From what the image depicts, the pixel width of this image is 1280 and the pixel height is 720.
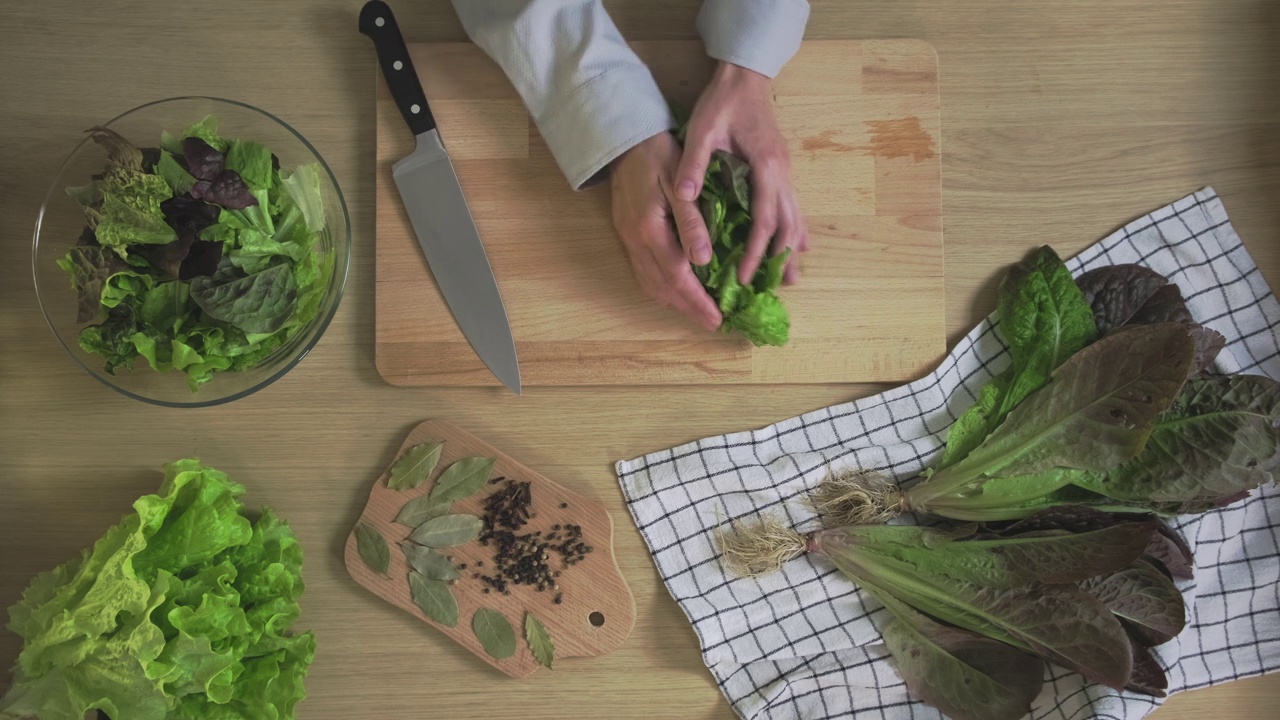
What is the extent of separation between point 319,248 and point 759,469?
0.71 metres

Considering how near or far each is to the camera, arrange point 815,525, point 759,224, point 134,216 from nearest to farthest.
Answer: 1. point 134,216
2. point 759,224
3. point 815,525

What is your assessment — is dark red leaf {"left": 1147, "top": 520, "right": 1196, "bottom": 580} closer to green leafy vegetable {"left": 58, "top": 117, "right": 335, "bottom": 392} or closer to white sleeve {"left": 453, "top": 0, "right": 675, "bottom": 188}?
white sleeve {"left": 453, "top": 0, "right": 675, "bottom": 188}

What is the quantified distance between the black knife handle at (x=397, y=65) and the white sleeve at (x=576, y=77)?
129 millimetres

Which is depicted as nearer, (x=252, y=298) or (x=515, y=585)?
(x=252, y=298)

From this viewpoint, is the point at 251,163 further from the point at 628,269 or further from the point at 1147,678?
the point at 1147,678

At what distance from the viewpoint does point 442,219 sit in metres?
1.26

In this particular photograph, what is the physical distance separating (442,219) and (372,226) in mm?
119

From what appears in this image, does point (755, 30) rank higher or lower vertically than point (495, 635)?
higher

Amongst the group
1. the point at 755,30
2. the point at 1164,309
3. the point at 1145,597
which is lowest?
the point at 1145,597

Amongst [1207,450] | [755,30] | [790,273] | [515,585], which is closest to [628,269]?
[790,273]

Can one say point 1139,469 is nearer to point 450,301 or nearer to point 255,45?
point 450,301

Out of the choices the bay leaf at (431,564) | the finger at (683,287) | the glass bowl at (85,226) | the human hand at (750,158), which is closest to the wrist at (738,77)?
the human hand at (750,158)

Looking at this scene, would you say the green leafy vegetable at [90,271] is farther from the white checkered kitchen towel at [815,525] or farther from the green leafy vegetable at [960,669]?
the green leafy vegetable at [960,669]

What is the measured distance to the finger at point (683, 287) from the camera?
1.18m
